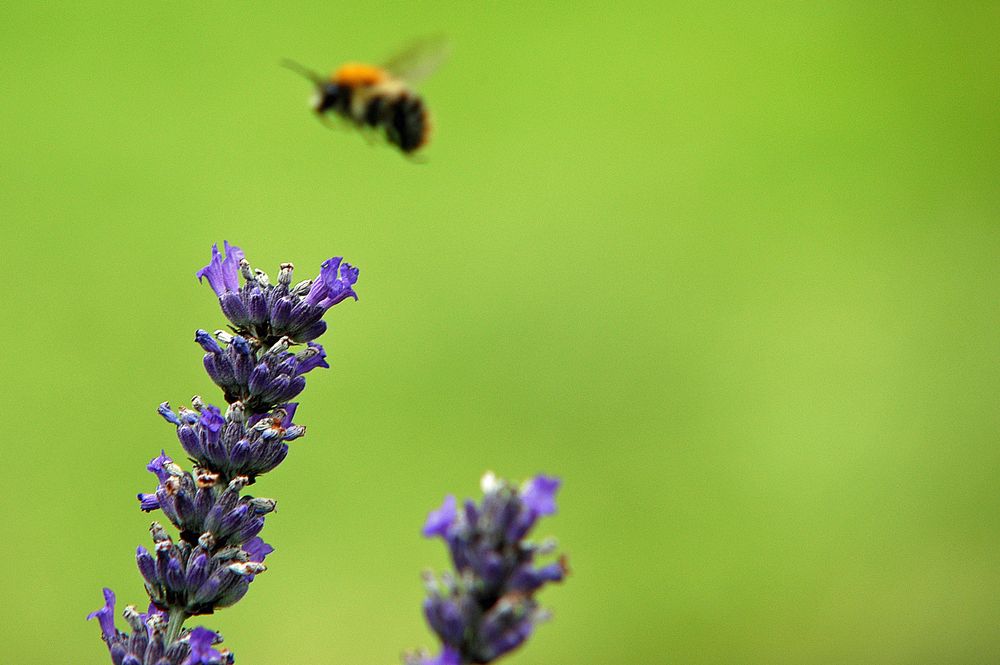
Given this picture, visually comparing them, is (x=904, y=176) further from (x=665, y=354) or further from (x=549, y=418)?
(x=549, y=418)

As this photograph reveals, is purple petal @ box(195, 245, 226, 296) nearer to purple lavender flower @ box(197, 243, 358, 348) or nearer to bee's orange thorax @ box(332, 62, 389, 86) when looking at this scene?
purple lavender flower @ box(197, 243, 358, 348)

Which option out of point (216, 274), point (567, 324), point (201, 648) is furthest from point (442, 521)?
point (567, 324)

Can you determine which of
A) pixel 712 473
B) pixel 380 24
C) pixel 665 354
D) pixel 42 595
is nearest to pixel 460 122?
pixel 380 24

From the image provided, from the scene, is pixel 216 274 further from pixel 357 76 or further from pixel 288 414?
pixel 357 76

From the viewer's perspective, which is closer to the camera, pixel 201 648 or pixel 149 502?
pixel 201 648

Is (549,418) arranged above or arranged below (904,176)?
below

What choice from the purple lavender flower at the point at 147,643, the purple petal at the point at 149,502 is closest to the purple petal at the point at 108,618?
the purple lavender flower at the point at 147,643

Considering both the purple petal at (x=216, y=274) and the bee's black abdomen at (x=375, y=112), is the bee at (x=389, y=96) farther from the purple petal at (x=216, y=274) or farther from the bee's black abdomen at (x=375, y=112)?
the purple petal at (x=216, y=274)
